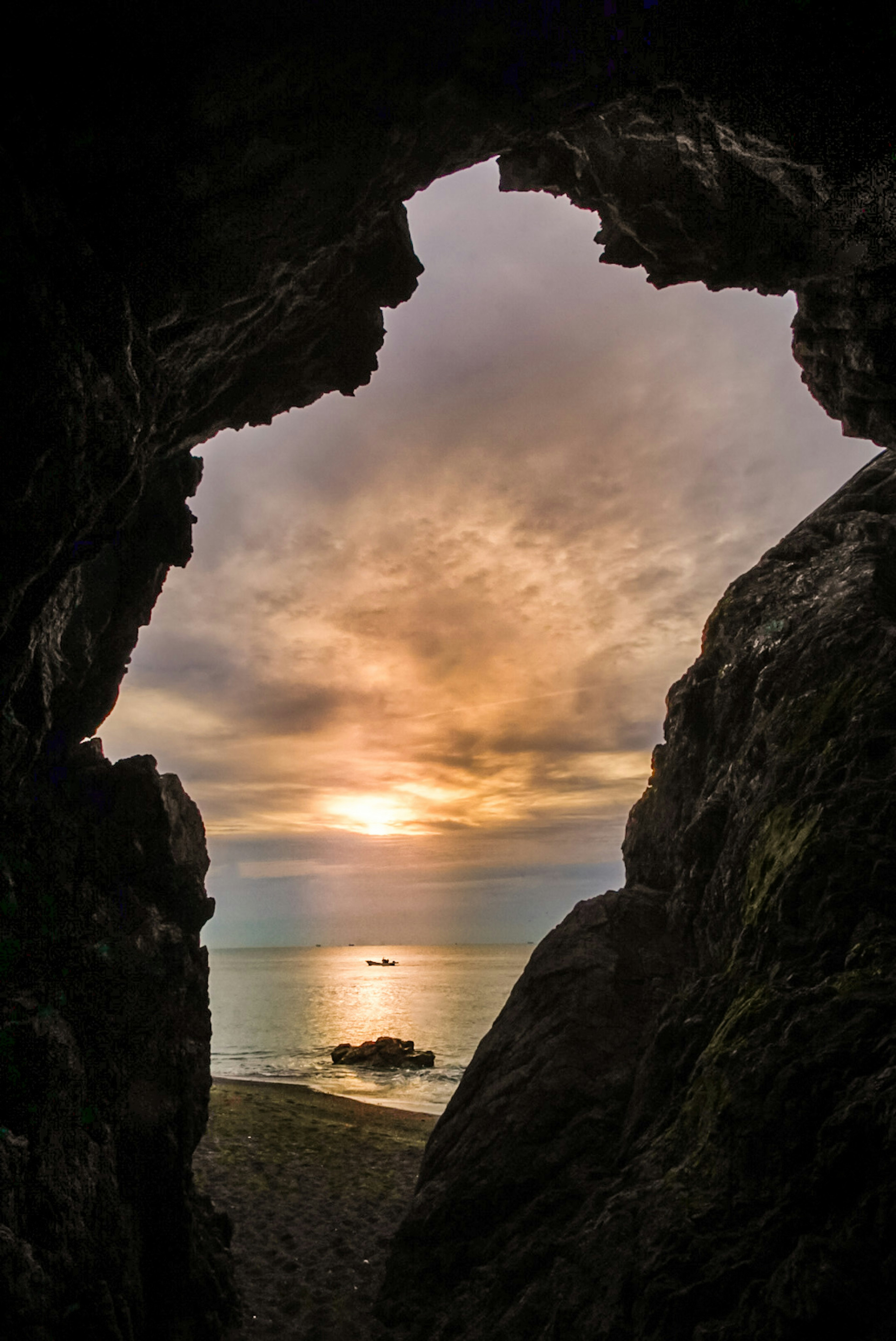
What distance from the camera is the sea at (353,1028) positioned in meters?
40.5

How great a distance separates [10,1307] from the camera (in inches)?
303

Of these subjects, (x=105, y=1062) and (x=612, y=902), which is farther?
(x=612, y=902)

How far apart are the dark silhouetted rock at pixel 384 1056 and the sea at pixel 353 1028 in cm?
94

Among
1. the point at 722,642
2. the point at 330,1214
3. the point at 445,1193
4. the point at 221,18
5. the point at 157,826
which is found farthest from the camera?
the point at 722,642

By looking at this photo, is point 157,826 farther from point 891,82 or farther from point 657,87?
point 891,82

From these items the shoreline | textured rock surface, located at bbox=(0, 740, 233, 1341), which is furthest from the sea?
textured rock surface, located at bbox=(0, 740, 233, 1341)

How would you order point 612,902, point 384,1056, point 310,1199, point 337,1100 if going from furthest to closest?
point 384,1056, point 337,1100, point 310,1199, point 612,902

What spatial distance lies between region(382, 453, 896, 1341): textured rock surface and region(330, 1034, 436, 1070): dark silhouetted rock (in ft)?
117

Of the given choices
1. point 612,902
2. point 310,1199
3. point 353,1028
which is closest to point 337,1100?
point 310,1199

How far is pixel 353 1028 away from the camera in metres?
75.1

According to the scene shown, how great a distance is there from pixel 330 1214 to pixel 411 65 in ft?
86.3

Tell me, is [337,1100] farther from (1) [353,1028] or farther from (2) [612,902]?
(1) [353,1028]

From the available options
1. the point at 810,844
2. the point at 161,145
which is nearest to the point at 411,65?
the point at 161,145

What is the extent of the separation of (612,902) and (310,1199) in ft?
41.9
